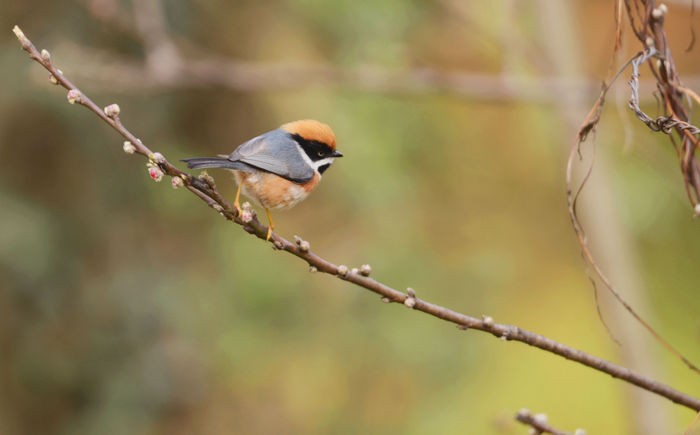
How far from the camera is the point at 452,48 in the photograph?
24.0 feet

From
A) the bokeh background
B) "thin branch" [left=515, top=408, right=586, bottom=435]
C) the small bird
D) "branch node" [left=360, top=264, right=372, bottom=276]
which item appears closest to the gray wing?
the small bird

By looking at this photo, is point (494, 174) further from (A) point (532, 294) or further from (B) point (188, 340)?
(B) point (188, 340)

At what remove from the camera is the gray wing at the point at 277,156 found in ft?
8.26

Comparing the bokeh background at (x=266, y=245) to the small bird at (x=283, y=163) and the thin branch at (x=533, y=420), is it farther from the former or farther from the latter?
the thin branch at (x=533, y=420)

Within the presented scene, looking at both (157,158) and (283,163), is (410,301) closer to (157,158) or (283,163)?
(157,158)

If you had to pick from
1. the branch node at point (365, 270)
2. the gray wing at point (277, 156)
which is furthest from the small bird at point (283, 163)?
the branch node at point (365, 270)

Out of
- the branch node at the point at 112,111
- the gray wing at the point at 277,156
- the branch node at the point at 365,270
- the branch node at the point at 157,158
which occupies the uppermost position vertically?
the gray wing at the point at 277,156

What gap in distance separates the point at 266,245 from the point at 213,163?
343 centimetres

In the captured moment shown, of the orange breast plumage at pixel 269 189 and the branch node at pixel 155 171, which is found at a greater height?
the orange breast plumage at pixel 269 189

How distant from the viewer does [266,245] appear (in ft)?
18.5

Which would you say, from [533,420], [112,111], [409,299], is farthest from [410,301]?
[112,111]

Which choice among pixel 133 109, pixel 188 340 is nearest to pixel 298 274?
pixel 188 340

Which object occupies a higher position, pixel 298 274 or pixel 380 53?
pixel 380 53

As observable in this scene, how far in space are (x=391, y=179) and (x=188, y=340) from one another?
1865mm
